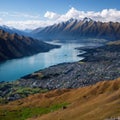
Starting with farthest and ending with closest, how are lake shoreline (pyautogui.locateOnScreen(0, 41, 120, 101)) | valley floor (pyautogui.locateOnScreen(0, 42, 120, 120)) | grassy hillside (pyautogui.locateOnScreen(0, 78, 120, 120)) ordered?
lake shoreline (pyautogui.locateOnScreen(0, 41, 120, 101)), valley floor (pyautogui.locateOnScreen(0, 42, 120, 120)), grassy hillside (pyautogui.locateOnScreen(0, 78, 120, 120))

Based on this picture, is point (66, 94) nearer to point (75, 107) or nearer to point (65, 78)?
point (75, 107)

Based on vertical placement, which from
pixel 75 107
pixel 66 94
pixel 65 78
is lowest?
pixel 65 78

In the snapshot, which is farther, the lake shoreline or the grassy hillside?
the lake shoreline

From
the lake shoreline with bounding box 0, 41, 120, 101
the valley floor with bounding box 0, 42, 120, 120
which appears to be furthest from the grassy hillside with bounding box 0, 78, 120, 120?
the lake shoreline with bounding box 0, 41, 120, 101

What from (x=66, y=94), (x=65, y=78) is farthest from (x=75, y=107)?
(x=65, y=78)

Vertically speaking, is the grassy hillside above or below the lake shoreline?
above

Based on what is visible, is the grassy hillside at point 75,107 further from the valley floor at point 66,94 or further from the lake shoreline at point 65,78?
the lake shoreline at point 65,78

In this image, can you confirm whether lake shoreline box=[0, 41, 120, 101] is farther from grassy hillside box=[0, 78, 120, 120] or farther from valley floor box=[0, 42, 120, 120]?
grassy hillside box=[0, 78, 120, 120]

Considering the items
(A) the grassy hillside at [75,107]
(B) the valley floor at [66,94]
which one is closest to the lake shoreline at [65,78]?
(B) the valley floor at [66,94]
